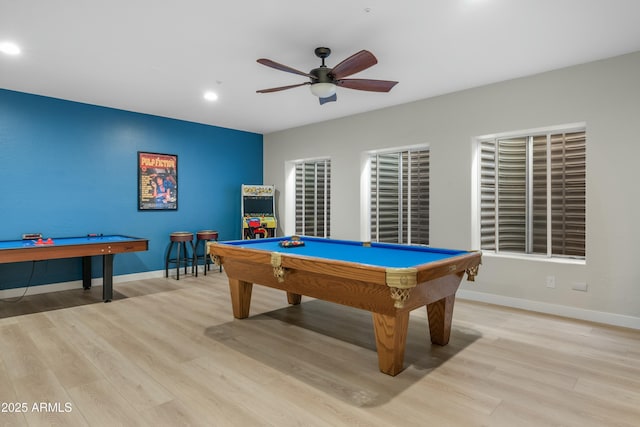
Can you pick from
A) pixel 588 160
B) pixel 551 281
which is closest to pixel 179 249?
pixel 551 281

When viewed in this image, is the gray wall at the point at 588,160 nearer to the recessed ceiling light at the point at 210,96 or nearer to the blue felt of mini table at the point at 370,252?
the blue felt of mini table at the point at 370,252

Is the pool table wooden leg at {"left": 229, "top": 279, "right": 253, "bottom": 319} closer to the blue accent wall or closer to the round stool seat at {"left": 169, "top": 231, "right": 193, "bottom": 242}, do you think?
the round stool seat at {"left": 169, "top": 231, "right": 193, "bottom": 242}

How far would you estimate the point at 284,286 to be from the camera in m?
3.20

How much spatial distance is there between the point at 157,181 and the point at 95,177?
878 millimetres

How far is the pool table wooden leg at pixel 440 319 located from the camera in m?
3.02

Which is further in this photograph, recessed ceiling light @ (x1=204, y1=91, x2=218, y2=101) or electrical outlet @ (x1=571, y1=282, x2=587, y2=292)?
recessed ceiling light @ (x1=204, y1=91, x2=218, y2=101)

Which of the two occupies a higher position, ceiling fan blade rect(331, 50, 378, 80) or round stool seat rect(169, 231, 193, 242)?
ceiling fan blade rect(331, 50, 378, 80)

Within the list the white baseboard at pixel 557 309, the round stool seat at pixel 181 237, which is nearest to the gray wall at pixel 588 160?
the white baseboard at pixel 557 309

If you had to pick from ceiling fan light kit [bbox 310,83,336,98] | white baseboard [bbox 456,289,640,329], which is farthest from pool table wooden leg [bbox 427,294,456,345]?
ceiling fan light kit [bbox 310,83,336,98]

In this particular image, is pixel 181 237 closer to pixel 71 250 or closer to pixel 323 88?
pixel 71 250

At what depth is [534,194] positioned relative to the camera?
463 cm

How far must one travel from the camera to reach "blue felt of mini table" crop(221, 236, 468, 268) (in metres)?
2.81

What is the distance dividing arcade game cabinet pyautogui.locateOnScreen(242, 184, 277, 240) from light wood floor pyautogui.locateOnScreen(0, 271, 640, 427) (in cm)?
263

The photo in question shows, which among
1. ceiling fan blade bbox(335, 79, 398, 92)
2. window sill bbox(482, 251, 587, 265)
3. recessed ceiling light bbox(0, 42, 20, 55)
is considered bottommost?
window sill bbox(482, 251, 587, 265)
